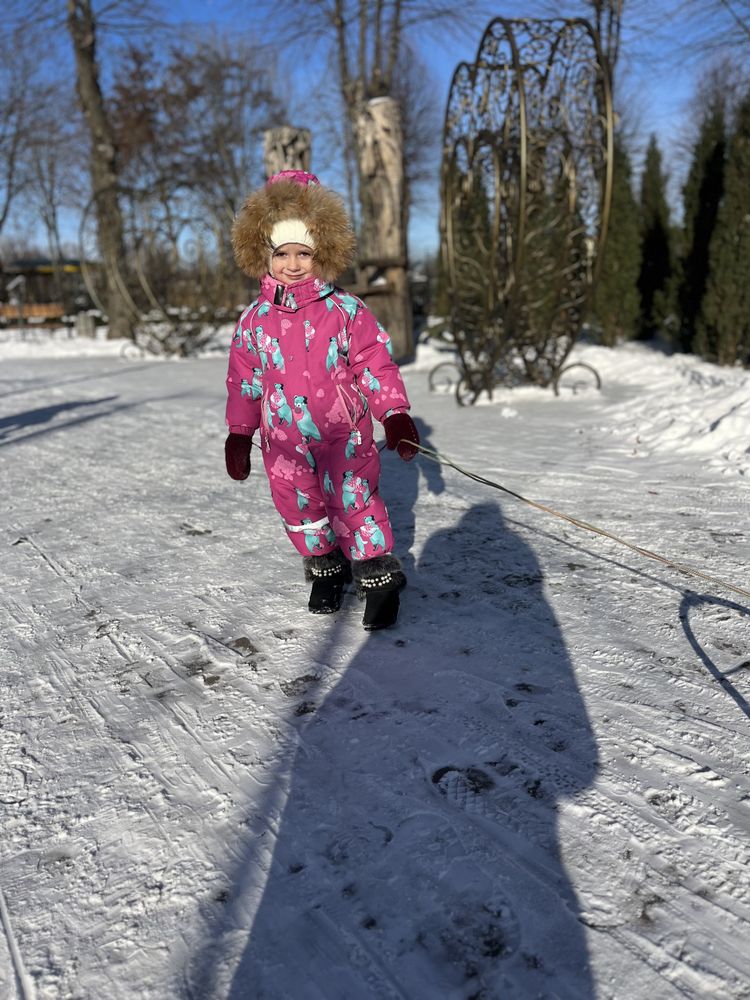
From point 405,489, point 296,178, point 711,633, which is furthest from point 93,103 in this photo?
point 711,633

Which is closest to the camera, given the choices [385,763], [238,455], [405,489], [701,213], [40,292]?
[385,763]

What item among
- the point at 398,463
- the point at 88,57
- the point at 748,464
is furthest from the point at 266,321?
the point at 88,57

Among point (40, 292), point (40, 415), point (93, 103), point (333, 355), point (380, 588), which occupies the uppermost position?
point (93, 103)

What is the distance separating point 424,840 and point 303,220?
1.75m

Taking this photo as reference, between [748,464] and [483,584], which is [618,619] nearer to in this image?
[483,584]

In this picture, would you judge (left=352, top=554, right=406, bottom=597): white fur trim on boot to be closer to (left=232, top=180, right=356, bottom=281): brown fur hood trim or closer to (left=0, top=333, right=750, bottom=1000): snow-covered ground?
(left=0, top=333, right=750, bottom=1000): snow-covered ground

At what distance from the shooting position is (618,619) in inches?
89.4

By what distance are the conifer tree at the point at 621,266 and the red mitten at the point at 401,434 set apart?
1029 centimetres

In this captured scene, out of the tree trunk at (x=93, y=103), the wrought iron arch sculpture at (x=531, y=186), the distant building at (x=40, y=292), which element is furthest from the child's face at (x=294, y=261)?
the distant building at (x=40, y=292)

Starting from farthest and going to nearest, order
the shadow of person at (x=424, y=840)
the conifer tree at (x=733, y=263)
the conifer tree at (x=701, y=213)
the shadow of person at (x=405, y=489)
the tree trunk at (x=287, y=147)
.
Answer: the conifer tree at (x=701, y=213) < the tree trunk at (x=287, y=147) < the conifer tree at (x=733, y=263) < the shadow of person at (x=405, y=489) < the shadow of person at (x=424, y=840)

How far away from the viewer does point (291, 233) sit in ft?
7.25

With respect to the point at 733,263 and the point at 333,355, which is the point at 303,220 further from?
the point at 733,263

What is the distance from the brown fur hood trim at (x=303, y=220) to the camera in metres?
2.20

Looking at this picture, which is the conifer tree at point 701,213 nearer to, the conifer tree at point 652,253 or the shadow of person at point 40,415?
the conifer tree at point 652,253
